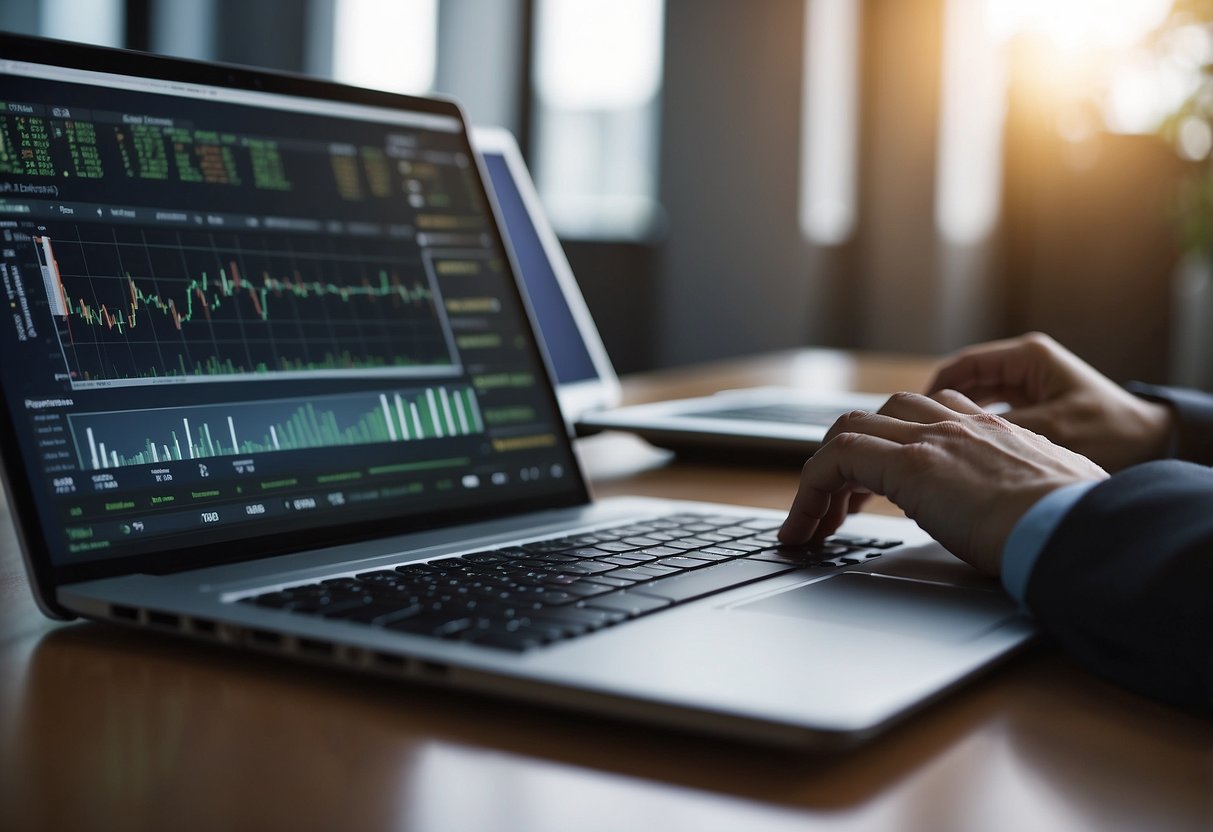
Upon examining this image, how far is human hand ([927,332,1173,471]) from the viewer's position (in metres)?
1.05

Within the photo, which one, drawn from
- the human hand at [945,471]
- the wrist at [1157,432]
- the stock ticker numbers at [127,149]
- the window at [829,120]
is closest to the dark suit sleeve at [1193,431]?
the wrist at [1157,432]

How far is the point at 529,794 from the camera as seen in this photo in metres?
0.42

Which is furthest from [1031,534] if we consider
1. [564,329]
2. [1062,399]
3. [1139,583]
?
[564,329]

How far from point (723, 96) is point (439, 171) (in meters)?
4.17

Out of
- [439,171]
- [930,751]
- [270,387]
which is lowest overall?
[930,751]

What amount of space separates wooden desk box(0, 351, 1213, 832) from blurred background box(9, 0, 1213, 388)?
3684 millimetres

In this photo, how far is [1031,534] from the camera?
59cm

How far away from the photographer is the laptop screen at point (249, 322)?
0.65 meters

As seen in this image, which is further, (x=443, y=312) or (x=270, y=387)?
(x=443, y=312)

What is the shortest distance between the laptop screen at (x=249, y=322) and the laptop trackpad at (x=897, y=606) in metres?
0.28

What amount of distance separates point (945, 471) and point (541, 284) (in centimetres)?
77

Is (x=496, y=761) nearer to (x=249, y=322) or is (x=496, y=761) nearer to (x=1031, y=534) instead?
(x=1031, y=534)

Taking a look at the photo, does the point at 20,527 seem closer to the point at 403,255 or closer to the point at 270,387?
the point at 270,387

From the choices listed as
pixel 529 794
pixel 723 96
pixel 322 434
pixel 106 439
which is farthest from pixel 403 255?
pixel 723 96
